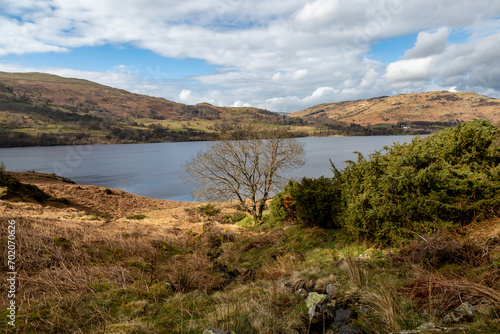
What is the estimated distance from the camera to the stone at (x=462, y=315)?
3221 millimetres

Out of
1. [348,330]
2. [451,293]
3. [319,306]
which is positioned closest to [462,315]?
[451,293]

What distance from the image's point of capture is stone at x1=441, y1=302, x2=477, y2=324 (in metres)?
3.22

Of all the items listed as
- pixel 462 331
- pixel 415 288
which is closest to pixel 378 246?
pixel 415 288

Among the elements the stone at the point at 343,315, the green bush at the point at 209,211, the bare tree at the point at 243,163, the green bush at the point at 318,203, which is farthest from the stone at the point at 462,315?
the green bush at the point at 209,211

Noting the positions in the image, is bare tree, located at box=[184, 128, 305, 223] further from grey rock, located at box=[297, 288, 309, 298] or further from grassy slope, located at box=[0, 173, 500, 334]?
grey rock, located at box=[297, 288, 309, 298]

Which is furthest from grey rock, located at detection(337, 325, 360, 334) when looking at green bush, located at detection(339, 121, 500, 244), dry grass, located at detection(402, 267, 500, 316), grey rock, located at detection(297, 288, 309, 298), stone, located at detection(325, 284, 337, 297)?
green bush, located at detection(339, 121, 500, 244)

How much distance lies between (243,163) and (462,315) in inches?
653

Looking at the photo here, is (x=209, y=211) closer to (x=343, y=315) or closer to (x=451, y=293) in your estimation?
(x=343, y=315)

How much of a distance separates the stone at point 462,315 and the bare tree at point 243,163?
15.9 m

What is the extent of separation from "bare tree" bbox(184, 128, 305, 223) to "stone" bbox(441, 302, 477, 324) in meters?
15.9

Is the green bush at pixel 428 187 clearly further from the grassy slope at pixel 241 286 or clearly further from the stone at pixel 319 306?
the stone at pixel 319 306

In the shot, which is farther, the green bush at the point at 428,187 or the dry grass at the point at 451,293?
the green bush at the point at 428,187

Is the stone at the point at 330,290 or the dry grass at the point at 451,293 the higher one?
the dry grass at the point at 451,293

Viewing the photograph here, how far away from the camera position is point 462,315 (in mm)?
3236
